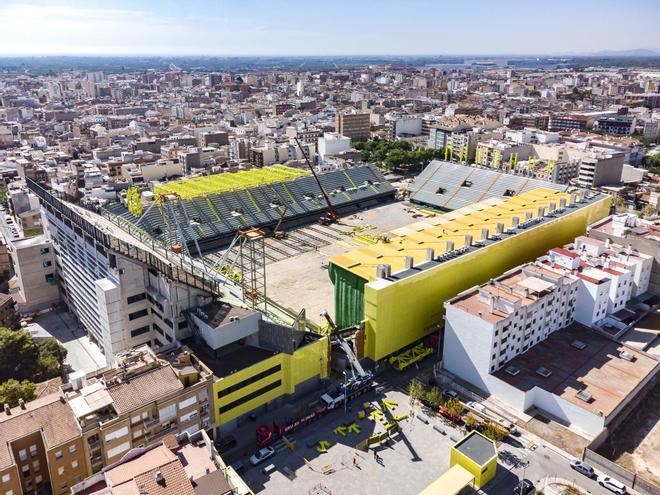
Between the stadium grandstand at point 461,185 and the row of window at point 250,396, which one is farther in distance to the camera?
the stadium grandstand at point 461,185

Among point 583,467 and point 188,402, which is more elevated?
point 188,402

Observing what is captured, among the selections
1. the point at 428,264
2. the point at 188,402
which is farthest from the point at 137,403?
the point at 428,264

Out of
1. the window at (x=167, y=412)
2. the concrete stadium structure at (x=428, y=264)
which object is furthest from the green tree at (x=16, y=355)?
the concrete stadium structure at (x=428, y=264)

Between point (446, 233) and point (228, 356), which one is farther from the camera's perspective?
point (446, 233)

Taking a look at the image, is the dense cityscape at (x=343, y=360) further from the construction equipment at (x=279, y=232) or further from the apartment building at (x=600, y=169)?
the apartment building at (x=600, y=169)

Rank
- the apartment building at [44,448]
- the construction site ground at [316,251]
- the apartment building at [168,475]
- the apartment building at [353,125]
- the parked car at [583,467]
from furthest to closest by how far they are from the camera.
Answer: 1. the apartment building at [353,125]
2. the construction site ground at [316,251]
3. the parked car at [583,467]
4. the apartment building at [44,448]
5. the apartment building at [168,475]

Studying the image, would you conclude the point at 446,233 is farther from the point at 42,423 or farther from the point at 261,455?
the point at 42,423

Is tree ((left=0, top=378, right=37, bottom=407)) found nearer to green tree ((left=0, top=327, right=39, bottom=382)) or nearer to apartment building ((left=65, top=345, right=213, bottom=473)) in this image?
green tree ((left=0, top=327, right=39, bottom=382))
